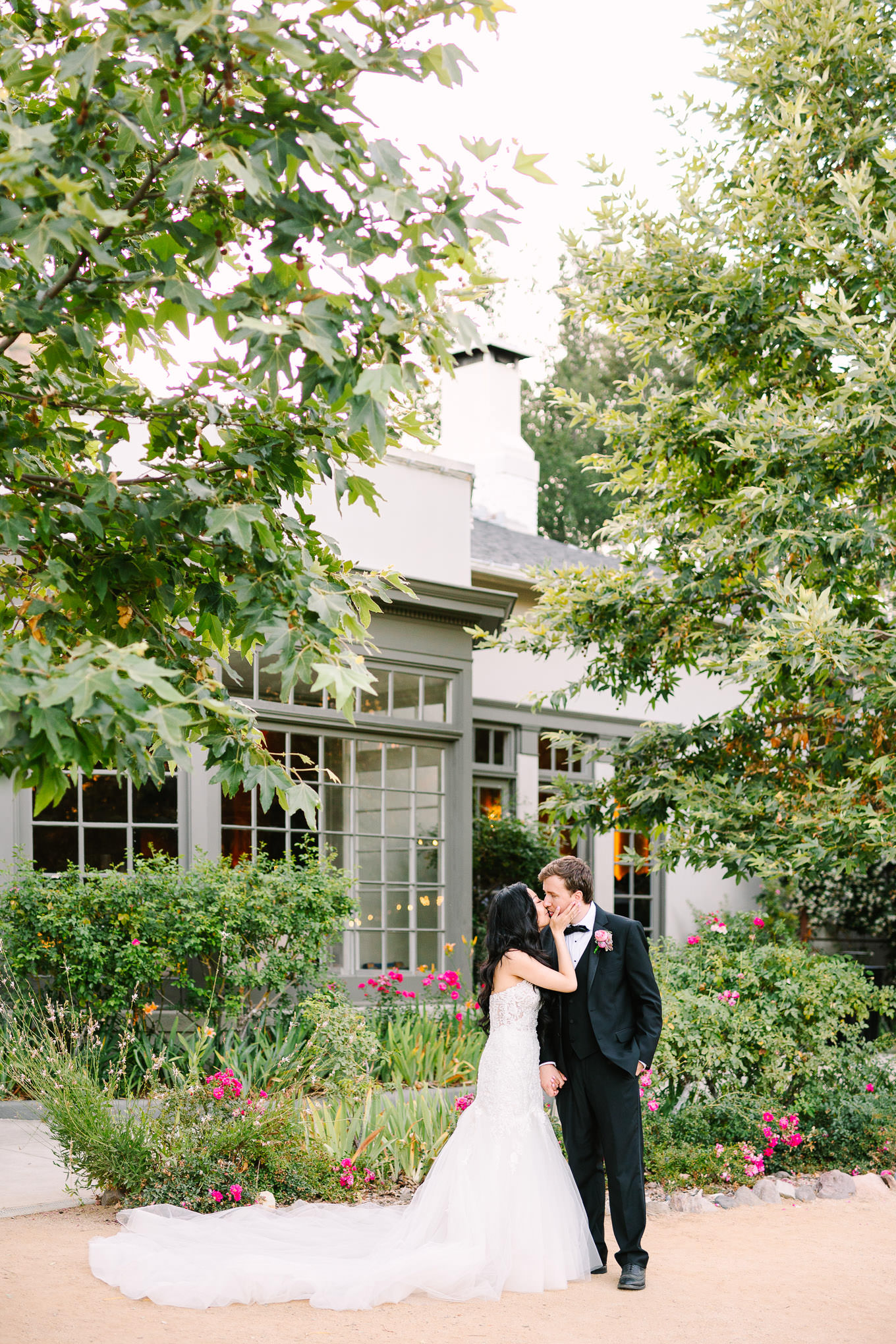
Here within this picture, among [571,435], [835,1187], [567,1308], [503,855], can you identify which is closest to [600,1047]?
[567,1308]

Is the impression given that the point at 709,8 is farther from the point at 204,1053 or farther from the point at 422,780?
the point at 204,1053

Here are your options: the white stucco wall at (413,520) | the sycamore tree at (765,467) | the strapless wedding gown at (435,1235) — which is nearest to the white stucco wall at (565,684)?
the white stucco wall at (413,520)

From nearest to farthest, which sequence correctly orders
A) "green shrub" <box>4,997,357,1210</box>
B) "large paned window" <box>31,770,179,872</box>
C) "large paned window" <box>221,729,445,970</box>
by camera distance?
"green shrub" <box>4,997,357,1210</box>
"large paned window" <box>31,770,179,872</box>
"large paned window" <box>221,729,445,970</box>

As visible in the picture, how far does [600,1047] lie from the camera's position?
538 centimetres

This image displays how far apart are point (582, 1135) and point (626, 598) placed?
438cm

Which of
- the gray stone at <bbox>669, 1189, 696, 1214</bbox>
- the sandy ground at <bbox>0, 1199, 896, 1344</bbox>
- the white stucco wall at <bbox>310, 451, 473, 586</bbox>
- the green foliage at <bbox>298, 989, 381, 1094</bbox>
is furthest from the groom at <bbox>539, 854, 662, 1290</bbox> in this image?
the white stucco wall at <bbox>310, 451, 473, 586</bbox>

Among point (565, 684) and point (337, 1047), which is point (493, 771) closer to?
point (565, 684)

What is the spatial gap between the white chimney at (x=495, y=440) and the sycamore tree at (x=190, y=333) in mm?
14525

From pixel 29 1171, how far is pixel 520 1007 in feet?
10.4

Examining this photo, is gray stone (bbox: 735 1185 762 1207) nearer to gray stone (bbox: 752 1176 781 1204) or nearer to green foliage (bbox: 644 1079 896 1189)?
gray stone (bbox: 752 1176 781 1204)

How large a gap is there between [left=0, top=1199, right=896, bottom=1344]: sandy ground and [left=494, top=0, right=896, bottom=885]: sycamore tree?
234 cm

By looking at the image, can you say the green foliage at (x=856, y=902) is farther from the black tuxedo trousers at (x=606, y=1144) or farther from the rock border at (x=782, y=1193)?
the black tuxedo trousers at (x=606, y=1144)

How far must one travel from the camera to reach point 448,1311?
479 centimetres

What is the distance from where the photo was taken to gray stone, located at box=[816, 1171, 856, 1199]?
6996mm
